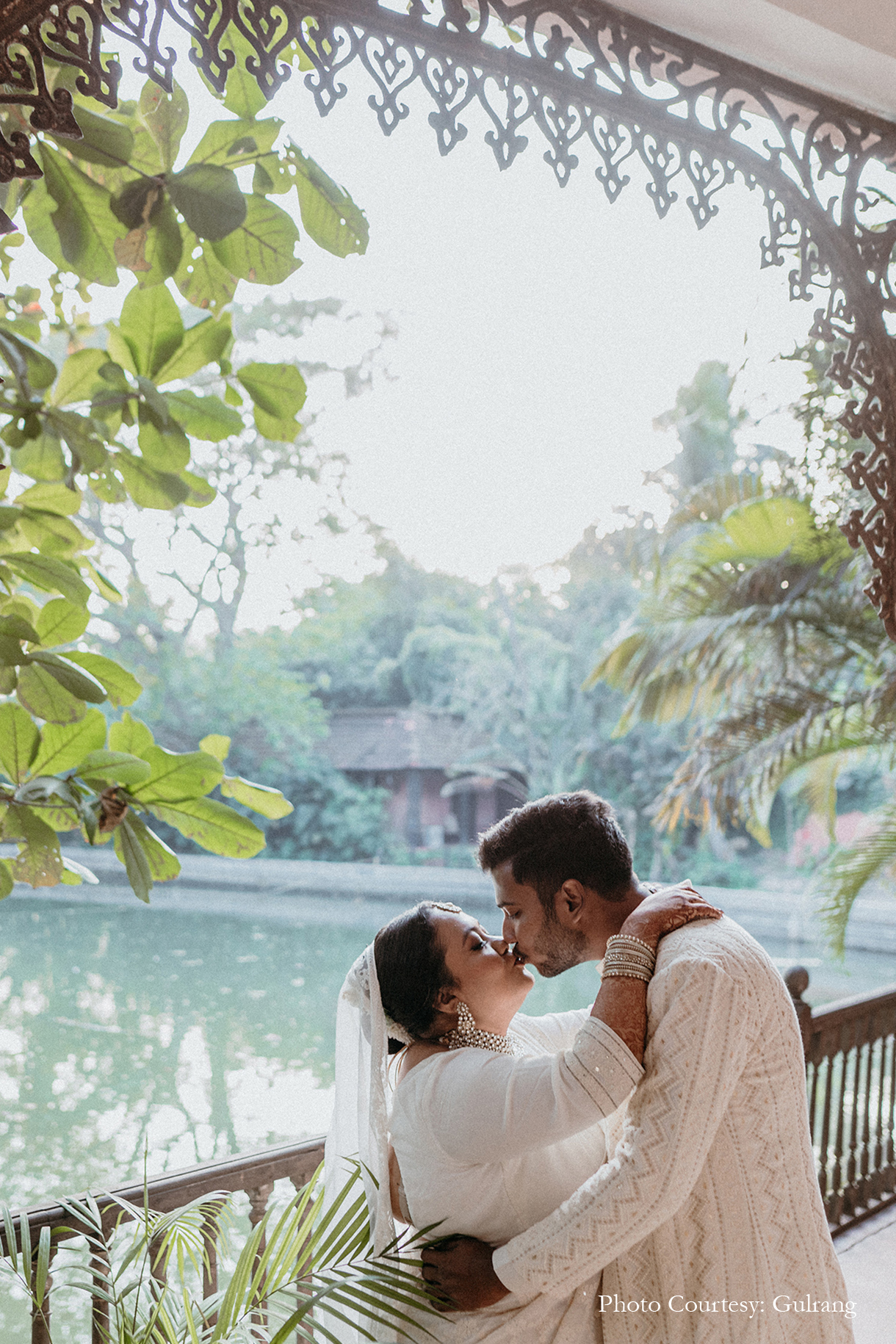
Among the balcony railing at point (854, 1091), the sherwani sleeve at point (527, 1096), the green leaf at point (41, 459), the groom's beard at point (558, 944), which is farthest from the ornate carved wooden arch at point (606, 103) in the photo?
the balcony railing at point (854, 1091)

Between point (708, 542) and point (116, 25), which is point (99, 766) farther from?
point (708, 542)

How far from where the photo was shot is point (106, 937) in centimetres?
1485

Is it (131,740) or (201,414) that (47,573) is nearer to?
(131,740)

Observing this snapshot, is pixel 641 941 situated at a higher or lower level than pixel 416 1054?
higher

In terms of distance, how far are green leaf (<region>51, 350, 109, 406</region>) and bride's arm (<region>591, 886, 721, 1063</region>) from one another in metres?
0.97

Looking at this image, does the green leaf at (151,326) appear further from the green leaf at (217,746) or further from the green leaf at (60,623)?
the green leaf at (217,746)

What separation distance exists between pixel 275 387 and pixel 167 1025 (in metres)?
10.8

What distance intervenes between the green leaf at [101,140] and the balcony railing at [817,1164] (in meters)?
1.40

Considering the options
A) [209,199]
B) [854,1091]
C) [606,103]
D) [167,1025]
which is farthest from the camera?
[167,1025]

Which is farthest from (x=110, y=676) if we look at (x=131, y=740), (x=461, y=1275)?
(x=461, y=1275)

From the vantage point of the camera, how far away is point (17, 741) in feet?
3.98

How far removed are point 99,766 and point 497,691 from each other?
15.8m

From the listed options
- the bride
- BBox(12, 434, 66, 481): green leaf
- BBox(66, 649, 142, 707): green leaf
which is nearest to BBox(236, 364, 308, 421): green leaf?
BBox(12, 434, 66, 481): green leaf

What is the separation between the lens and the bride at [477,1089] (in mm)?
1306
